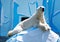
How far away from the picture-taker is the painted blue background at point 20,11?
377 inches

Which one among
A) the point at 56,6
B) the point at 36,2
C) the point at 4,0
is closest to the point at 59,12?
the point at 56,6

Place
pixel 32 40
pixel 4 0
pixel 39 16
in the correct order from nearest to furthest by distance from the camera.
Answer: pixel 32 40, pixel 39 16, pixel 4 0

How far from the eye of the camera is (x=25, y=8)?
9664mm

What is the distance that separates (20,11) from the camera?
9.68 metres

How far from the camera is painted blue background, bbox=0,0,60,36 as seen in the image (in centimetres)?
959

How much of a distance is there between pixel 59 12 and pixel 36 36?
596 centimetres

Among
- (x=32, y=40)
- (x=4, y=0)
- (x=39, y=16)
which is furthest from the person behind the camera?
(x=4, y=0)

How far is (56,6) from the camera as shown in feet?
31.9

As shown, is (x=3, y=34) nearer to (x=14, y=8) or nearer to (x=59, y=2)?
(x=14, y=8)

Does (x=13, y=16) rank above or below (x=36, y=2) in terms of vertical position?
below

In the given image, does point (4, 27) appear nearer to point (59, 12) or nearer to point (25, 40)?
point (59, 12)

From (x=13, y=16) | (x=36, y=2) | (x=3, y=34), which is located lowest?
(x=3, y=34)

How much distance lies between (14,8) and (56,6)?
5.99ft

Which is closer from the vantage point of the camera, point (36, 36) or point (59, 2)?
point (36, 36)
